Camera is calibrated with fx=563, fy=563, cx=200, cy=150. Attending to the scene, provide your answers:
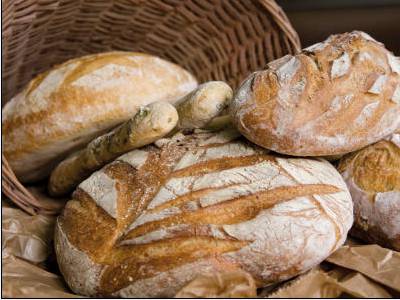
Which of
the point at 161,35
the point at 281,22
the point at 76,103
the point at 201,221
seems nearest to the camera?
the point at 201,221

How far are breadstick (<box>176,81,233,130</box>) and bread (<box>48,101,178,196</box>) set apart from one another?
4 cm

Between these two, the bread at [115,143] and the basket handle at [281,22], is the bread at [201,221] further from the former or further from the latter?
the basket handle at [281,22]

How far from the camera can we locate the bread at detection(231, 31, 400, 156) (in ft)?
3.04

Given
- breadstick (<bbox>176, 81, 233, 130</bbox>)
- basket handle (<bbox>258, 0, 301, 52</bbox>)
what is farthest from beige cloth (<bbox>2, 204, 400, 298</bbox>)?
basket handle (<bbox>258, 0, 301, 52</bbox>)

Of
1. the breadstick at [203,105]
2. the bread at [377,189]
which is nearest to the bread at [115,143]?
the breadstick at [203,105]

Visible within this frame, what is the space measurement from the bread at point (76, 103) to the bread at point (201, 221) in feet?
0.75

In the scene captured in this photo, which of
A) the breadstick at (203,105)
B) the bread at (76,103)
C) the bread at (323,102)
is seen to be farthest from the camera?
the bread at (76,103)

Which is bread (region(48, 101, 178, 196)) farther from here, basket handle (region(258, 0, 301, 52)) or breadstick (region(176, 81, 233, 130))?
basket handle (region(258, 0, 301, 52))

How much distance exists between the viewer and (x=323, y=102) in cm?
92

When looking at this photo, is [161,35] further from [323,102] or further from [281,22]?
[323,102]

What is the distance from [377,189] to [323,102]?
0.21 m

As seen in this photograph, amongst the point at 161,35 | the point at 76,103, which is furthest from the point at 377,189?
the point at 161,35

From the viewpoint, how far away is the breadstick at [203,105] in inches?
40.8

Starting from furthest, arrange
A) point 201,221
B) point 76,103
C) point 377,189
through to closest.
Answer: point 76,103 < point 377,189 < point 201,221
